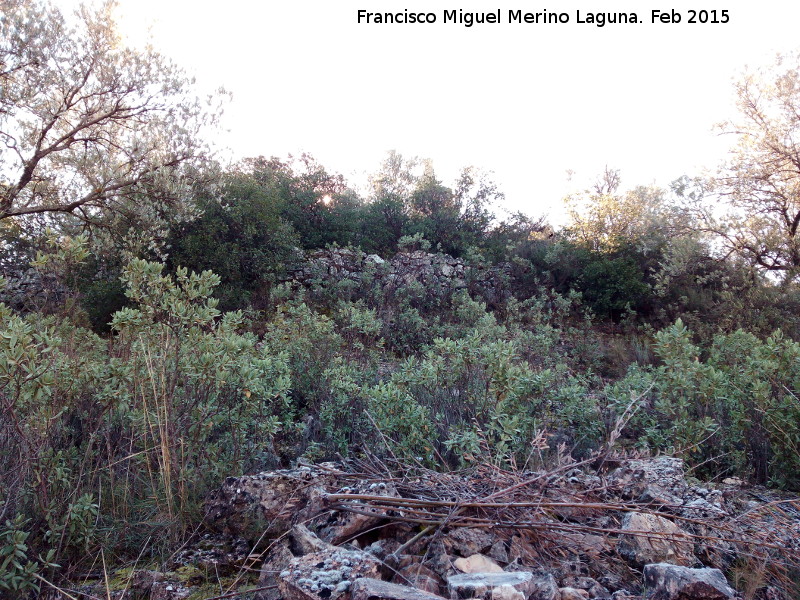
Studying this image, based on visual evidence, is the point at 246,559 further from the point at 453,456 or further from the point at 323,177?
the point at 323,177

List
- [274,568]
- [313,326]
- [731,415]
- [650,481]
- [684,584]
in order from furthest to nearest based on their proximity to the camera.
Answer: [313,326]
[731,415]
[650,481]
[274,568]
[684,584]

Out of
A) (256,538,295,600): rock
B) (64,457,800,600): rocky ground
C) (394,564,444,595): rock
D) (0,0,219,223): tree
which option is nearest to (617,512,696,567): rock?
(64,457,800,600): rocky ground

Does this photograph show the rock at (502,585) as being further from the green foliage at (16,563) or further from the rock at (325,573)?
the green foliage at (16,563)

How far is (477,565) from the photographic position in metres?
2.02

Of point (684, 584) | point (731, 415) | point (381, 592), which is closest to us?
point (381, 592)

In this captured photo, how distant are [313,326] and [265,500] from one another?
11.9 feet

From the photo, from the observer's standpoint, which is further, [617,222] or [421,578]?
[617,222]

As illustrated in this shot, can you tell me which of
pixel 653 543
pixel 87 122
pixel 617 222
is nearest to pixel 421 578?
pixel 653 543

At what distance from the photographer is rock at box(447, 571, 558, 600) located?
1.69 m

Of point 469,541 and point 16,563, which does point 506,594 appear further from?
point 16,563

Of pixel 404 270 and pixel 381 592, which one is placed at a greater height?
pixel 404 270

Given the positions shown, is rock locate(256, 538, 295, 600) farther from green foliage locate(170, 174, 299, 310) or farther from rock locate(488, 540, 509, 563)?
green foliage locate(170, 174, 299, 310)

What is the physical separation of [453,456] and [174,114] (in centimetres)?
775

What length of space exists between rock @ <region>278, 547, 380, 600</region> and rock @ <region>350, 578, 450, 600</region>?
72 mm
